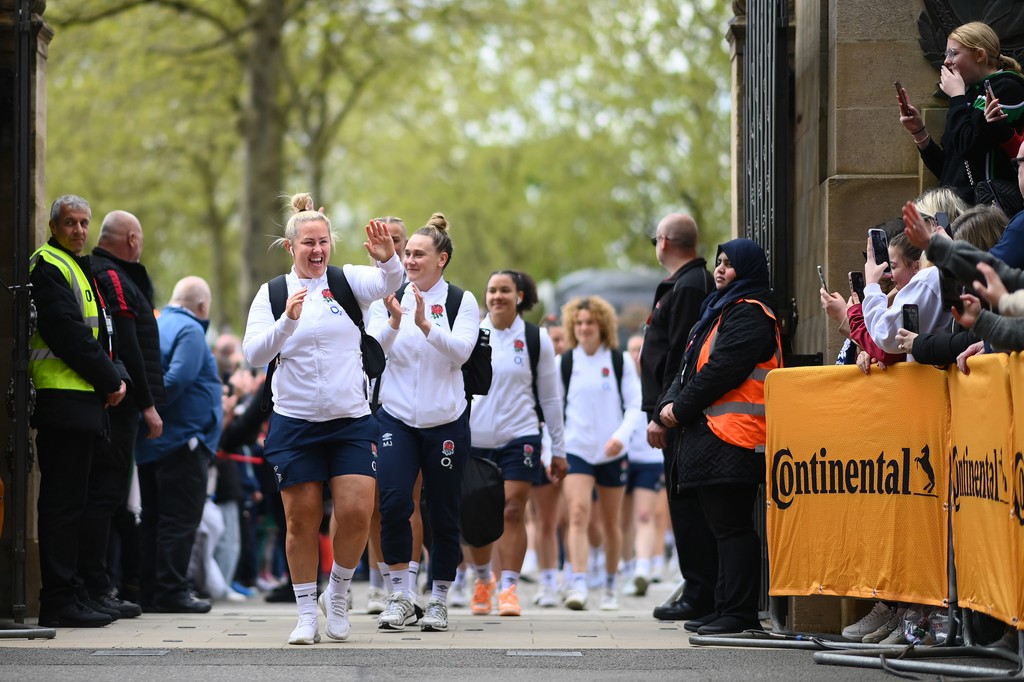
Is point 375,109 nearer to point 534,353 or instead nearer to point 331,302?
point 534,353

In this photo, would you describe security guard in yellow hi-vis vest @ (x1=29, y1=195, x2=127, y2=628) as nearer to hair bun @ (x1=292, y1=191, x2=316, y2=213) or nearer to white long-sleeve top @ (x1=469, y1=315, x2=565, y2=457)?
hair bun @ (x1=292, y1=191, x2=316, y2=213)

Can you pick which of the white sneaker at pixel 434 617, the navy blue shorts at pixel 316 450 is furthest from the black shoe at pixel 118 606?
the navy blue shorts at pixel 316 450

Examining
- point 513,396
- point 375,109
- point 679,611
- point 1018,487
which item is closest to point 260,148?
point 375,109

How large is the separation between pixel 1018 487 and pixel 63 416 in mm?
5595

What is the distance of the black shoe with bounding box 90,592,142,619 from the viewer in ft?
33.9

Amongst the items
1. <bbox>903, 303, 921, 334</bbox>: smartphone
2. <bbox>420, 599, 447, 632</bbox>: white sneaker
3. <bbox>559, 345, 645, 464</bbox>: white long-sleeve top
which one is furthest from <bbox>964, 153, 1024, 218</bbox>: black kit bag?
<bbox>559, 345, 645, 464</bbox>: white long-sleeve top

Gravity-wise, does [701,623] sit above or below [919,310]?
below

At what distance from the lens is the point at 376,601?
11.2m

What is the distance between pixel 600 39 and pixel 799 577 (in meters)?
25.0

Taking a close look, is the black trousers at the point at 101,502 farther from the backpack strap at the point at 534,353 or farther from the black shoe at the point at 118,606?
the backpack strap at the point at 534,353

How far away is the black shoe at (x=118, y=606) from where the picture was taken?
10.3m

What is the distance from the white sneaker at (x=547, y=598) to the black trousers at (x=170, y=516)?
2.56 m

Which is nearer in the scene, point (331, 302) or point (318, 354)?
point (318, 354)

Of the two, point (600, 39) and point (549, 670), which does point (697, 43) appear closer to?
point (600, 39)
